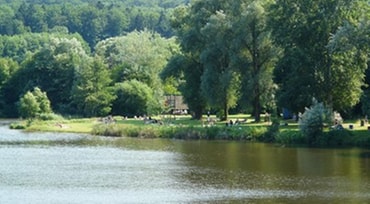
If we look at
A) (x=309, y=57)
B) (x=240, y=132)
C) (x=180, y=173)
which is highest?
(x=309, y=57)

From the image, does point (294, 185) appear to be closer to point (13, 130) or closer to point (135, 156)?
point (135, 156)

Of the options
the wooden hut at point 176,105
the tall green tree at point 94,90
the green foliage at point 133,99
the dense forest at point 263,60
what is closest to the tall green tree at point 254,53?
the dense forest at point 263,60

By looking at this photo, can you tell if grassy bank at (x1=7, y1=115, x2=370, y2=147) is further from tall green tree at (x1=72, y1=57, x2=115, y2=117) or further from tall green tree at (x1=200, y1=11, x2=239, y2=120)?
tall green tree at (x1=72, y1=57, x2=115, y2=117)

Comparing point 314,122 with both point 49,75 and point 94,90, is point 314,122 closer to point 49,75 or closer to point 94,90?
point 94,90

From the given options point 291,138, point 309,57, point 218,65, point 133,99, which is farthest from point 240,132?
point 133,99

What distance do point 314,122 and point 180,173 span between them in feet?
61.4

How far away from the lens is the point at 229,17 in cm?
7344

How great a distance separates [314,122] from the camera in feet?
194

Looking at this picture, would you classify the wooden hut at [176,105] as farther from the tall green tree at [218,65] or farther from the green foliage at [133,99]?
the tall green tree at [218,65]

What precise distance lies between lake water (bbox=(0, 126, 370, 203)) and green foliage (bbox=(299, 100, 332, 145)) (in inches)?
128

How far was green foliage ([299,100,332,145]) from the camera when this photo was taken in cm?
5894

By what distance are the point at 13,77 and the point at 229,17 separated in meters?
60.0

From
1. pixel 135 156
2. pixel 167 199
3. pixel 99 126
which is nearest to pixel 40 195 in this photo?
pixel 167 199

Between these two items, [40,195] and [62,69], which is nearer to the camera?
[40,195]
